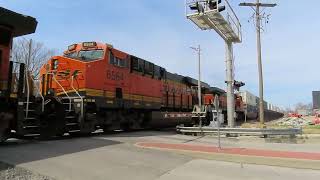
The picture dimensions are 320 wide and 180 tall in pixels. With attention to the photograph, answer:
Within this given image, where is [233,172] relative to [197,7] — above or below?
below

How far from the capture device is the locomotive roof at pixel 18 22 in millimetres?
12091

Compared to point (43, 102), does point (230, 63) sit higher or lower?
higher

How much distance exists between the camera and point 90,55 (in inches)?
725

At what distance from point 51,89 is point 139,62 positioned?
6.45 metres

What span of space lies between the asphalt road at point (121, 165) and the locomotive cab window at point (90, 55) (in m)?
5.54

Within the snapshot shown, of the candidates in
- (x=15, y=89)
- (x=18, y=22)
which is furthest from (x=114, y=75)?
(x=18, y=22)

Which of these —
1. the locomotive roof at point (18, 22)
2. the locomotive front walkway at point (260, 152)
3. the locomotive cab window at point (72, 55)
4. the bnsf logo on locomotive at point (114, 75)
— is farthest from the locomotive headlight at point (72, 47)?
the locomotive front walkway at point (260, 152)

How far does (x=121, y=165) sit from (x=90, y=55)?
8485 millimetres

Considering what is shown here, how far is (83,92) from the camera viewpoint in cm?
1731

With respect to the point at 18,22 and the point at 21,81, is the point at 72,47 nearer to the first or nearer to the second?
the point at 21,81

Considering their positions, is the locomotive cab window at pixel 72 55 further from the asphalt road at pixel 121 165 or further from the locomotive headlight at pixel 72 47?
the asphalt road at pixel 121 165

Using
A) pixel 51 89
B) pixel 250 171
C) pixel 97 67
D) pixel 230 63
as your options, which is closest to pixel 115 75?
pixel 97 67

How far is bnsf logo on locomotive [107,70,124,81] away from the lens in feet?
61.7

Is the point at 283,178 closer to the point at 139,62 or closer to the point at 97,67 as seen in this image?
the point at 97,67
